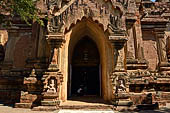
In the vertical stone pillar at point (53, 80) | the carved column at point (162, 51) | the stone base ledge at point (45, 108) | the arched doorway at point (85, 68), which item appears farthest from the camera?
the carved column at point (162, 51)

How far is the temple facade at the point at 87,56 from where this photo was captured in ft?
30.1

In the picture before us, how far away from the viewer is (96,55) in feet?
45.5

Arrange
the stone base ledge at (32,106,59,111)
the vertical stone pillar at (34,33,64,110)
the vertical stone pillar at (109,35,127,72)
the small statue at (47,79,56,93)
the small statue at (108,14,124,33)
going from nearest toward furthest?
the stone base ledge at (32,106,59,111) → the vertical stone pillar at (34,33,64,110) → the small statue at (47,79,56,93) → the vertical stone pillar at (109,35,127,72) → the small statue at (108,14,124,33)

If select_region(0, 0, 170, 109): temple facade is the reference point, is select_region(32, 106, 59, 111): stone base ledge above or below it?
below

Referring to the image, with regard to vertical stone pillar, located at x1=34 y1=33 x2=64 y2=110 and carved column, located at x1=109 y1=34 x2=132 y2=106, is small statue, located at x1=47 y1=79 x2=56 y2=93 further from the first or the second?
carved column, located at x1=109 y1=34 x2=132 y2=106

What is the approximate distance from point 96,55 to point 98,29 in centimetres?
381

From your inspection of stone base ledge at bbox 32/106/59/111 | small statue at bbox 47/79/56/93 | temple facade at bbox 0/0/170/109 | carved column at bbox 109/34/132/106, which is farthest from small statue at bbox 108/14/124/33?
stone base ledge at bbox 32/106/59/111

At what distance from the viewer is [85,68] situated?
14.1 metres

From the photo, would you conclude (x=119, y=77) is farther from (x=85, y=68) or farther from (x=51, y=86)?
(x=85, y=68)

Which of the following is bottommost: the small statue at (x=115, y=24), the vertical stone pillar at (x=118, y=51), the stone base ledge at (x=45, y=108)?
the stone base ledge at (x=45, y=108)

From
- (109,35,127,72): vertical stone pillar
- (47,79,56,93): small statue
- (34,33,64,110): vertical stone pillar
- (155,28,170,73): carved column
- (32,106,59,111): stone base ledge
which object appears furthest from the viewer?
(155,28,170,73): carved column

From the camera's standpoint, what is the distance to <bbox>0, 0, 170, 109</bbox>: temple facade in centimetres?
916

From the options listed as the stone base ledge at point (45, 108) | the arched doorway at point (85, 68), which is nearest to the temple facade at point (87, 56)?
the arched doorway at point (85, 68)

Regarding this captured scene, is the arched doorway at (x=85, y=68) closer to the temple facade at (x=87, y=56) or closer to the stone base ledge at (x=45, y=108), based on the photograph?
the temple facade at (x=87, y=56)
